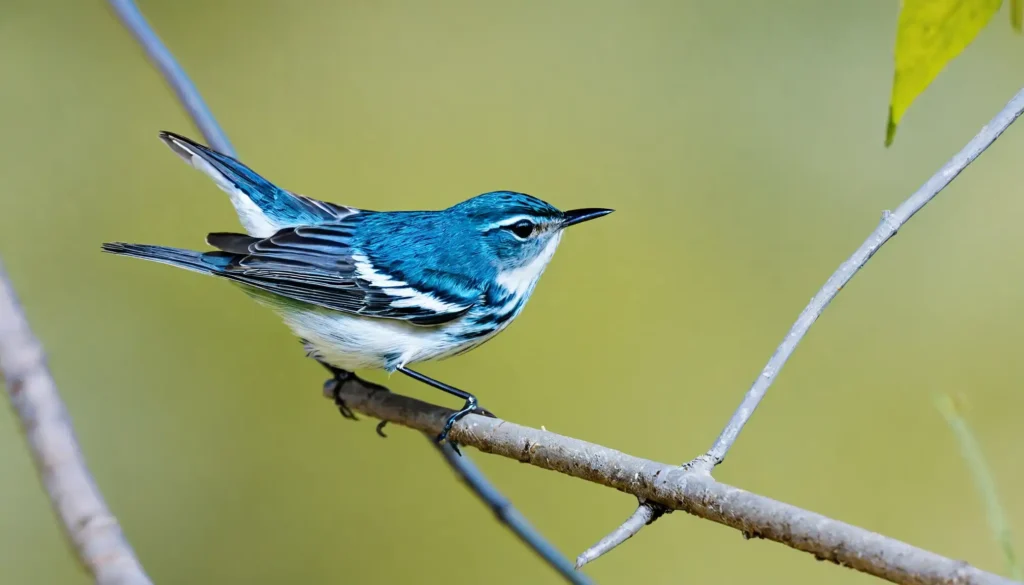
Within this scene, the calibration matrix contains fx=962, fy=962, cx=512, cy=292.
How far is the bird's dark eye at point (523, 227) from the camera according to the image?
7.33 ft

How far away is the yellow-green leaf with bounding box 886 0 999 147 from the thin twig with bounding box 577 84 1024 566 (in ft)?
1.09

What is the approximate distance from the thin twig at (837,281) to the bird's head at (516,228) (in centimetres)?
92

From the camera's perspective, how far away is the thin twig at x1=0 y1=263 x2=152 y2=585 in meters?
0.79

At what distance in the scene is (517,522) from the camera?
76.2 inches

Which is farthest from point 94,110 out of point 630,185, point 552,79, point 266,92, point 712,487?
point 712,487

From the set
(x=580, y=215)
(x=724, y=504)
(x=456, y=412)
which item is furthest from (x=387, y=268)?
(x=724, y=504)

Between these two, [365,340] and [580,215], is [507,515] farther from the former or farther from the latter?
[580,215]

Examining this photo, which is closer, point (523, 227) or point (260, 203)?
point (523, 227)

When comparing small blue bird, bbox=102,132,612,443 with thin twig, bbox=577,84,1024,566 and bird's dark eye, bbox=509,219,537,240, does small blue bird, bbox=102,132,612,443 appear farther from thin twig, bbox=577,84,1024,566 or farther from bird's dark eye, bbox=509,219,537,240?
thin twig, bbox=577,84,1024,566

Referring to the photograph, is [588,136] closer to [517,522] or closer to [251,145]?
[251,145]

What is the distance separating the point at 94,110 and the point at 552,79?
73.4 inches

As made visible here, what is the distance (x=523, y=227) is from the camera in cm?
224

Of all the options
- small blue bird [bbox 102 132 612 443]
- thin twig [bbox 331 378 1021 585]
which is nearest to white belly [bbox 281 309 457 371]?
small blue bird [bbox 102 132 612 443]

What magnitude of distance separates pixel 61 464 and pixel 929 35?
0.94 meters
